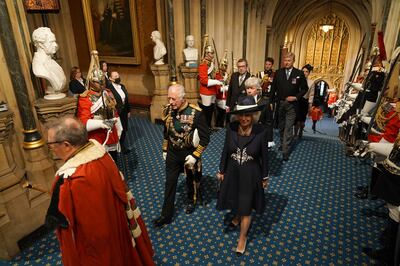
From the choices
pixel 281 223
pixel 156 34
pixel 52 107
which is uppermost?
pixel 156 34

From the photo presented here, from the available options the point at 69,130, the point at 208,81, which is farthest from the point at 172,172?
the point at 208,81

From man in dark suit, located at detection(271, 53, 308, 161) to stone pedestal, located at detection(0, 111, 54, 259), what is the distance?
3883 millimetres

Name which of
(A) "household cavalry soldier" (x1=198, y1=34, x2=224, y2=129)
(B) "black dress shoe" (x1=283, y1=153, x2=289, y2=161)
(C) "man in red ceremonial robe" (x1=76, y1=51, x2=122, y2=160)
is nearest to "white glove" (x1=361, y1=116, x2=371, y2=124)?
(B) "black dress shoe" (x1=283, y1=153, x2=289, y2=161)

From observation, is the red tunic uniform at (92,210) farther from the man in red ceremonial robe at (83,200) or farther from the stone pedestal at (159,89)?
the stone pedestal at (159,89)

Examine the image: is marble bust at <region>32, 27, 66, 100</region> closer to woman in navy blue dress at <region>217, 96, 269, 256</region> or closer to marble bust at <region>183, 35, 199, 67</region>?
woman in navy blue dress at <region>217, 96, 269, 256</region>

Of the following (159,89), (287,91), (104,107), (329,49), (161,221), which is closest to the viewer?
(161,221)

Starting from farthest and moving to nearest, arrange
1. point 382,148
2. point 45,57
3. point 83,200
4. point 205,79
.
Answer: point 205,79 → point 45,57 → point 382,148 → point 83,200

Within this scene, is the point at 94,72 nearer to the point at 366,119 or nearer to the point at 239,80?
the point at 239,80

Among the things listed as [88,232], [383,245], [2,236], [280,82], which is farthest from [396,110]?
[2,236]

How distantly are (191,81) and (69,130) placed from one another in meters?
5.40

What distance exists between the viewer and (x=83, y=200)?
1.70 metres

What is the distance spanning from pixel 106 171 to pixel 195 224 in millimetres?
1894

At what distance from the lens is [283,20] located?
14672 mm

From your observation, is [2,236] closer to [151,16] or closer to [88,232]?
[88,232]
